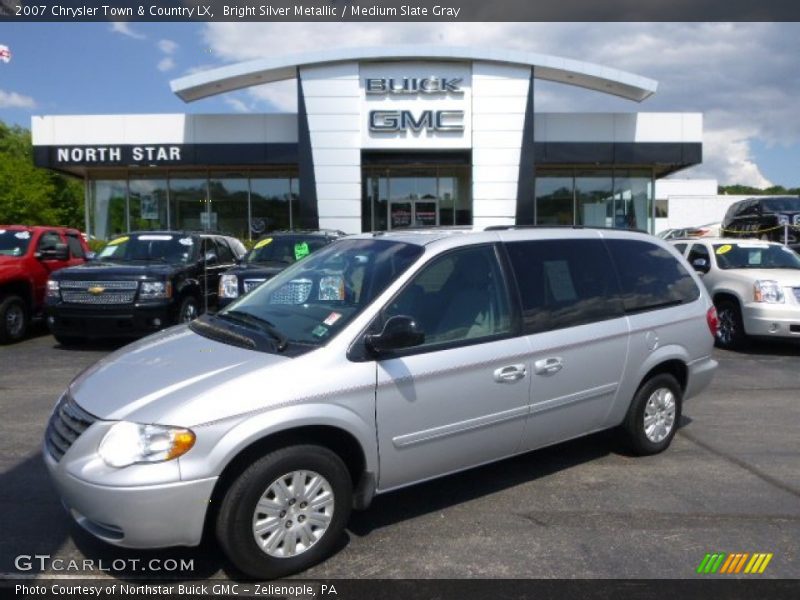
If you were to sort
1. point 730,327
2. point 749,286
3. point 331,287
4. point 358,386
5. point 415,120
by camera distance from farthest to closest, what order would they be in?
point 415,120 → point 730,327 → point 749,286 → point 331,287 → point 358,386

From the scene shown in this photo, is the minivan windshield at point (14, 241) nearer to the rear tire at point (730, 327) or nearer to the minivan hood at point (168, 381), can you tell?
the minivan hood at point (168, 381)

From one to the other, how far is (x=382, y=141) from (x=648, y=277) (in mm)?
18253

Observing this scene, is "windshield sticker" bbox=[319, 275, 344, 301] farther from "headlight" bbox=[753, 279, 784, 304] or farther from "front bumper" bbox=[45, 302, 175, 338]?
"headlight" bbox=[753, 279, 784, 304]

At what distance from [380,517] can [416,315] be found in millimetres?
1297

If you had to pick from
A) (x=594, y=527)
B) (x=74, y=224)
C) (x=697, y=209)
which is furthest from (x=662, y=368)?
(x=74, y=224)

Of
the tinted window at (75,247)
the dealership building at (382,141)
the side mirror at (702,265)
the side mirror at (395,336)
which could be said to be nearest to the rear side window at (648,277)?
the side mirror at (395,336)

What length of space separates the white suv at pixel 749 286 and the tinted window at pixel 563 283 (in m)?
6.05

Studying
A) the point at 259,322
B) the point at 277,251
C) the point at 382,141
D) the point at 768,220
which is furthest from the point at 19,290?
the point at 768,220

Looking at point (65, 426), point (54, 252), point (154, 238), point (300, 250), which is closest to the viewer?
point (65, 426)

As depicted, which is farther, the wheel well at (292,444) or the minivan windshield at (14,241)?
the minivan windshield at (14,241)

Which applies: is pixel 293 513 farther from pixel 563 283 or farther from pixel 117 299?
pixel 117 299

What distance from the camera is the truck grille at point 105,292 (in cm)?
984

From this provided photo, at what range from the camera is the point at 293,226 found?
26.4 m

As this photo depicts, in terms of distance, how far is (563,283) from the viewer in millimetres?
4848
